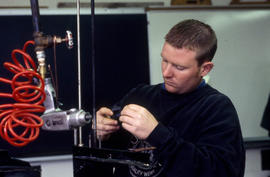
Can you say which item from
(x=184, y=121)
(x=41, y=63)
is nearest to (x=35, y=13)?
(x=41, y=63)

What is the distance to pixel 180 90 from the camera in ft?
3.54

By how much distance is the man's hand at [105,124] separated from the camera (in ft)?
3.09

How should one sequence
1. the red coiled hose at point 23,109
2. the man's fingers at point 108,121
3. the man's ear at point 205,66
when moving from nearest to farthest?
1. the red coiled hose at point 23,109
2. the man's fingers at point 108,121
3. the man's ear at point 205,66

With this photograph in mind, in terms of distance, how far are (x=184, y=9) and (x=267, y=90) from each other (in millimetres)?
949

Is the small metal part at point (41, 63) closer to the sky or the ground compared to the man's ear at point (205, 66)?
closer to the sky

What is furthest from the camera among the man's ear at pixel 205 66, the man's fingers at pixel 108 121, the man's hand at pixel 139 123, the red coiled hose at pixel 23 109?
the man's ear at pixel 205 66

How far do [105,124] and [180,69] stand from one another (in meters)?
0.29

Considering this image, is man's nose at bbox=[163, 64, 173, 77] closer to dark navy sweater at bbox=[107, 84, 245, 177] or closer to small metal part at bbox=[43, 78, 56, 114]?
dark navy sweater at bbox=[107, 84, 245, 177]

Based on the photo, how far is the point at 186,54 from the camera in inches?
38.6

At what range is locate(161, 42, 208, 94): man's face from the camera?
3.21 feet

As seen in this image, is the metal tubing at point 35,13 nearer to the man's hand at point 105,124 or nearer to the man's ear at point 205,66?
the man's hand at point 105,124

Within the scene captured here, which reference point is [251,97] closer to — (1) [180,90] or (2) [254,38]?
(2) [254,38]

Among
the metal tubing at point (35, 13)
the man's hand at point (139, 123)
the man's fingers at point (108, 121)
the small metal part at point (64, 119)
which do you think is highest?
the metal tubing at point (35, 13)

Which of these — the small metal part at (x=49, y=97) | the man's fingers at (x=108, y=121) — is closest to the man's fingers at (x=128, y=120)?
the man's fingers at (x=108, y=121)
